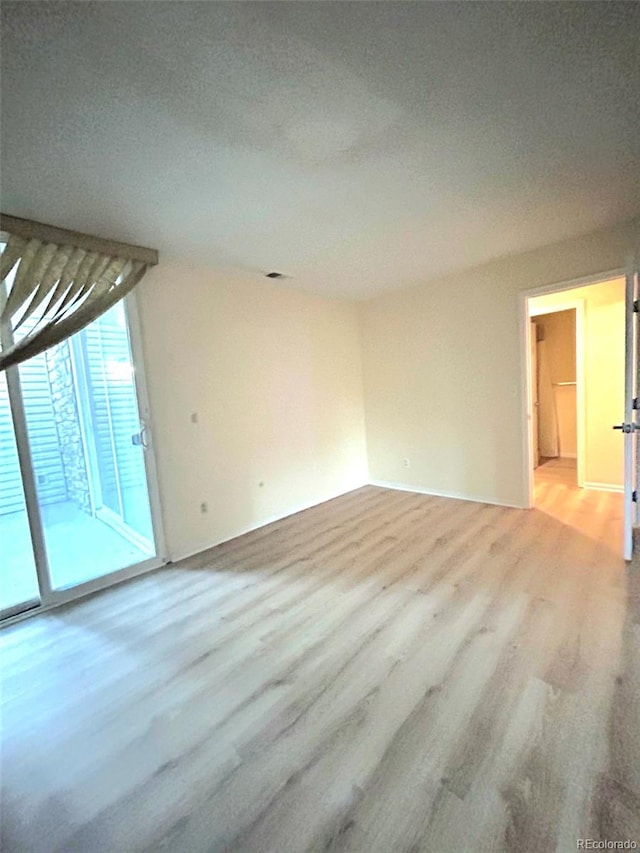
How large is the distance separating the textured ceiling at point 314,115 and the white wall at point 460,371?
77 centimetres

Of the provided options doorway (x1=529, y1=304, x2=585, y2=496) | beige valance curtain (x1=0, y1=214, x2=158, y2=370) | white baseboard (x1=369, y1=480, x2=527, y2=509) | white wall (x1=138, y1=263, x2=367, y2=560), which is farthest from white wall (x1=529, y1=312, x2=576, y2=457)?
beige valance curtain (x1=0, y1=214, x2=158, y2=370)

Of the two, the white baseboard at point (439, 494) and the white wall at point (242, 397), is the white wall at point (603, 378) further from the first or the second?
the white wall at point (242, 397)

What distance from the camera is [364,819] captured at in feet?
3.75

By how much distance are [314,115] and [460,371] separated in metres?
3.06

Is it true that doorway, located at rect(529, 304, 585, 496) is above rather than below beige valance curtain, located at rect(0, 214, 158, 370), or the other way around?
below

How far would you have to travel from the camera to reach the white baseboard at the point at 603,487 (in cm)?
404

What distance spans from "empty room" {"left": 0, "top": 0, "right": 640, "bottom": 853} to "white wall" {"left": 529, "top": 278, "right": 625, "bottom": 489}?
0.03m

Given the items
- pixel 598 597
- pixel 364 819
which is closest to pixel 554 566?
pixel 598 597

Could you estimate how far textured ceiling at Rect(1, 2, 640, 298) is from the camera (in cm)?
119

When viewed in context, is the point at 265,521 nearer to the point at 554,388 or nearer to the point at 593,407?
the point at 593,407

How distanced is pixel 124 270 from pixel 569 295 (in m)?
4.46

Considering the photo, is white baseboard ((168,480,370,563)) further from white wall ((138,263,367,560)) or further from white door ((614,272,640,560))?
white door ((614,272,640,560))

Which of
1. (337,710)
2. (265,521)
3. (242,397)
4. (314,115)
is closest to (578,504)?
(265,521)

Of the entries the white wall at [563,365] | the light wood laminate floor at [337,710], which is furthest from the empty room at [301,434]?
the white wall at [563,365]
